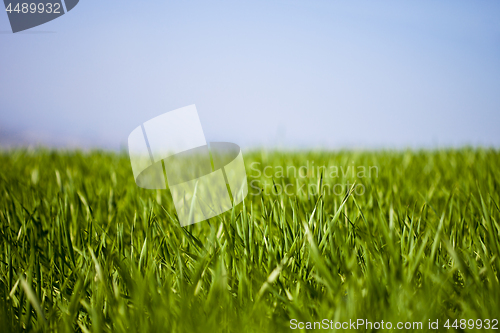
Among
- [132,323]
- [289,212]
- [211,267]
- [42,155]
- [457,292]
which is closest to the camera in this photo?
[132,323]

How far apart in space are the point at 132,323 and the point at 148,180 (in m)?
1.61

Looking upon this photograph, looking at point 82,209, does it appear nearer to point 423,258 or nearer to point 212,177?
point 212,177

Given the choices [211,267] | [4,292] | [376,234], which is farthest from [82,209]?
[376,234]

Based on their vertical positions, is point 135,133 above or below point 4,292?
above

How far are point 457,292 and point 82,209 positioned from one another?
1737 millimetres

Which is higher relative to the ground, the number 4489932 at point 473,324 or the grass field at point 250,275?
the grass field at point 250,275

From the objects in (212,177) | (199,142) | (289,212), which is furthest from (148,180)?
(289,212)

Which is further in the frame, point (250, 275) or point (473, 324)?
point (250, 275)

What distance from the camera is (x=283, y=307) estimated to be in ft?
2.99

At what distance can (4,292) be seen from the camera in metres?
1.01

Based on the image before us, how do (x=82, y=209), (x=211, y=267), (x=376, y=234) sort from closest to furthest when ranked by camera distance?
1. (x=211, y=267)
2. (x=376, y=234)
3. (x=82, y=209)

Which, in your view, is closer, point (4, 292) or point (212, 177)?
point (4, 292)

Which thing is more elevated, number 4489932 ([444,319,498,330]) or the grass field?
the grass field

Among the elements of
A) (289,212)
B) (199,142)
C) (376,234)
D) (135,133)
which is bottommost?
(376,234)
